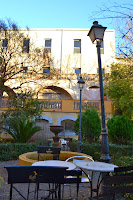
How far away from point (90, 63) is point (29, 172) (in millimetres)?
20687

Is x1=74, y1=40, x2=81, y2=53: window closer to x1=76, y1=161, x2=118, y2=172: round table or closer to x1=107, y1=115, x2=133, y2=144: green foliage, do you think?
x1=107, y1=115, x2=133, y2=144: green foliage

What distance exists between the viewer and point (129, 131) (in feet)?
30.6

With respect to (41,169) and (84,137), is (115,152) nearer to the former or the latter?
(84,137)

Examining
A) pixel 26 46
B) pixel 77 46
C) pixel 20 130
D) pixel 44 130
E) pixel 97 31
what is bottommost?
pixel 44 130

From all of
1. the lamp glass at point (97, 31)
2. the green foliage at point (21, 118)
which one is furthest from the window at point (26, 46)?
the lamp glass at point (97, 31)

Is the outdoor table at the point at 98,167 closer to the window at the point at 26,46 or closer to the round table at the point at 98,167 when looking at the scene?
the round table at the point at 98,167

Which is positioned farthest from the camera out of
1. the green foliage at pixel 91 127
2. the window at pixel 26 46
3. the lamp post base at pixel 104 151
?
the window at pixel 26 46

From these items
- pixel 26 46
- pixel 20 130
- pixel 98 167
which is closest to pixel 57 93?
pixel 26 46

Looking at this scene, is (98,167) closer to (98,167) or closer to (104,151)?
(98,167)

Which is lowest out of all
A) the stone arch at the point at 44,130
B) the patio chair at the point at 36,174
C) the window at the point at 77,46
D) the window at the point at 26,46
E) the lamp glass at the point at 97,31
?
the stone arch at the point at 44,130

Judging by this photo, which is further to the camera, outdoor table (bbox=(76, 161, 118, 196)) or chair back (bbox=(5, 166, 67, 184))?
outdoor table (bbox=(76, 161, 118, 196))

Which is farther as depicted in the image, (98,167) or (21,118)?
(21,118)

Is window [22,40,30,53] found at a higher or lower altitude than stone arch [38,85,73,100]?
higher

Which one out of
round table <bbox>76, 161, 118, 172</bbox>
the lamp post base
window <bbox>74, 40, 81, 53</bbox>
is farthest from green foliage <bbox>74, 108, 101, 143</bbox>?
window <bbox>74, 40, 81, 53</bbox>
